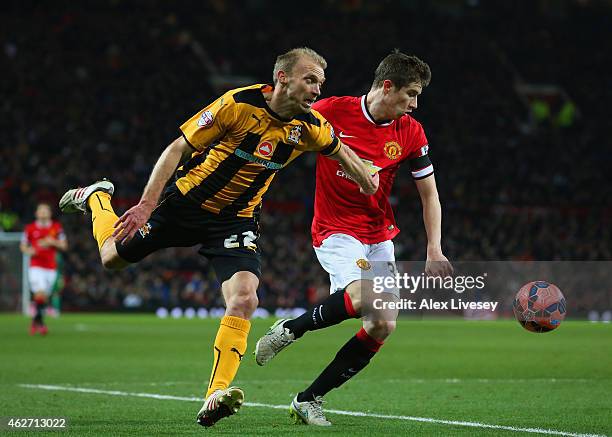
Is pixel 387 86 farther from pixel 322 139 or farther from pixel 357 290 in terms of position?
pixel 357 290

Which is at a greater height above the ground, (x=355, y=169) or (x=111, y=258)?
(x=355, y=169)

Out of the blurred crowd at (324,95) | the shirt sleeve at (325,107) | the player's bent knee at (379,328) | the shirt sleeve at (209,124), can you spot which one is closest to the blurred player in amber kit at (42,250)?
the blurred crowd at (324,95)

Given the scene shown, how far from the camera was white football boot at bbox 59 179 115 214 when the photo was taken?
25.4 feet

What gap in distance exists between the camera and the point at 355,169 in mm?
6590

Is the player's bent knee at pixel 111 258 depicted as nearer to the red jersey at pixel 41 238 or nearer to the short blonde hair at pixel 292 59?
the short blonde hair at pixel 292 59

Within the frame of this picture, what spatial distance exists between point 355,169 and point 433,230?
0.80 metres

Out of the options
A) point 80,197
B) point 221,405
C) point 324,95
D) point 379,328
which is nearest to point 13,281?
point 324,95

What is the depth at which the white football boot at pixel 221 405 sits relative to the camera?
5648 mm

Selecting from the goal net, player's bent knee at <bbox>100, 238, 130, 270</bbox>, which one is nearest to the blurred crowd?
the goal net

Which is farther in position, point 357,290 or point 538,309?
point 538,309

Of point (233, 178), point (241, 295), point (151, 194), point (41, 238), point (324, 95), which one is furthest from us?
point (324, 95)

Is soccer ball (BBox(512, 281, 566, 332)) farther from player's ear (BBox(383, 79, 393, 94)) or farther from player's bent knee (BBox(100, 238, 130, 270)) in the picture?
player's bent knee (BBox(100, 238, 130, 270))

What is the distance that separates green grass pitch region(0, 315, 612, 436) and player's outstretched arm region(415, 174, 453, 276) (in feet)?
3.17

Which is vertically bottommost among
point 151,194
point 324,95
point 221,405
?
point 221,405
